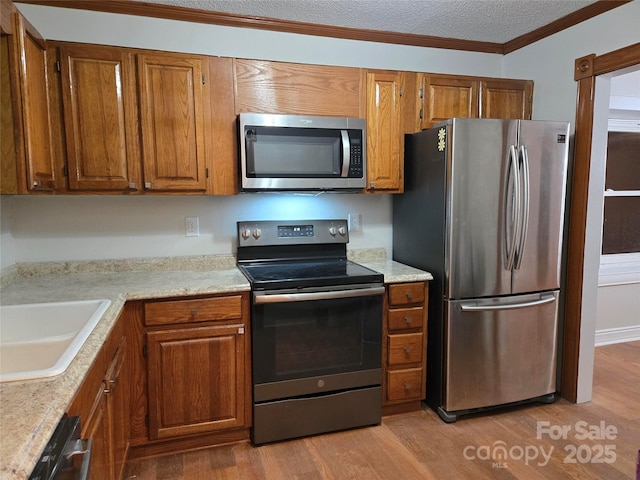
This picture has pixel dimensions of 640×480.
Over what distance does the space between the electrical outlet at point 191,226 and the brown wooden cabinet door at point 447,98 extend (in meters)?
1.52

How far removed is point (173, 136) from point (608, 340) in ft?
12.6

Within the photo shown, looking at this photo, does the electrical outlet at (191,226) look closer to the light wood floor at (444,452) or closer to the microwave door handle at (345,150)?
the microwave door handle at (345,150)

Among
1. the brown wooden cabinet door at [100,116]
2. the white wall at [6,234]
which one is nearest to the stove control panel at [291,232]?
the brown wooden cabinet door at [100,116]

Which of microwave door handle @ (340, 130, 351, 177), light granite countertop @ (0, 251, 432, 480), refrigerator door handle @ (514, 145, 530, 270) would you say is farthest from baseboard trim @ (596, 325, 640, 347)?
microwave door handle @ (340, 130, 351, 177)

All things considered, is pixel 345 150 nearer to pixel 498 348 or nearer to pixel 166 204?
pixel 166 204

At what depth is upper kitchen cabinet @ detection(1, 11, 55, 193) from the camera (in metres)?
1.82

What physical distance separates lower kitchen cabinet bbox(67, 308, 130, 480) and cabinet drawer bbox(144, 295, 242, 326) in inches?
5.9

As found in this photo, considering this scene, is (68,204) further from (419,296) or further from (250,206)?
(419,296)

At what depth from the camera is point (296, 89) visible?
248 cm

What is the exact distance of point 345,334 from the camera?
7.86 ft

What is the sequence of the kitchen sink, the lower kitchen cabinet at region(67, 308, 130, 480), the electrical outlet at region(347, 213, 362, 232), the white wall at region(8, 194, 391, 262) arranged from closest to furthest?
the lower kitchen cabinet at region(67, 308, 130, 480)
the kitchen sink
the white wall at region(8, 194, 391, 262)
the electrical outlet at region(347, 213, 362, 232)

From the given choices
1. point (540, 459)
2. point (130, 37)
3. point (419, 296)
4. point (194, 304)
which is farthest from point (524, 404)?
point (130, 37)

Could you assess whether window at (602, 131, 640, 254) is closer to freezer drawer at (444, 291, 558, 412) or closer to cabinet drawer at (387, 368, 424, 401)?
freezer drawer at (444, 291, 558, 412)

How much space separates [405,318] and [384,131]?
111 centimetres
